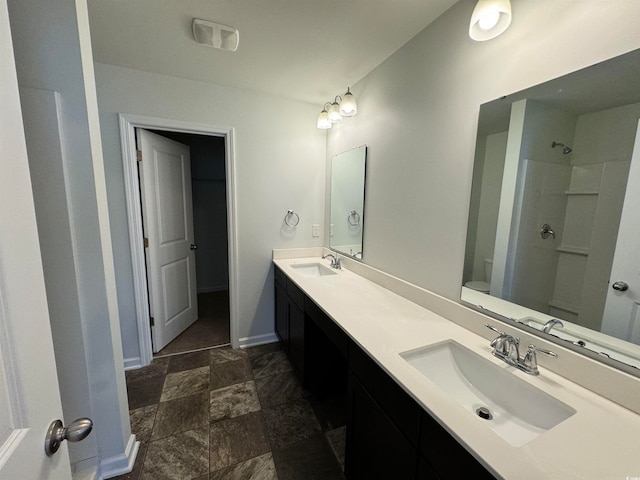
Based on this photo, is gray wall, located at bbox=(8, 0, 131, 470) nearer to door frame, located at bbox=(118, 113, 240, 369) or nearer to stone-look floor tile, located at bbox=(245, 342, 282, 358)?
door frame, located at bbox=(118, 113, 240, 369)

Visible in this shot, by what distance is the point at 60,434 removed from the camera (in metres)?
0.54

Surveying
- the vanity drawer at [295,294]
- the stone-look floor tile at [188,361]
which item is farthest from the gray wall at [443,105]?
the stone-look floor tile at [188,361]

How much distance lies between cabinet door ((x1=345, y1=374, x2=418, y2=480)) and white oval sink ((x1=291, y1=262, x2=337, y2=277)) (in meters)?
1.24

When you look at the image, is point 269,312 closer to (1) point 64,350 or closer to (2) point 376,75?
(1) point 64,350

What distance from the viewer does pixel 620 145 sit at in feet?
2.72

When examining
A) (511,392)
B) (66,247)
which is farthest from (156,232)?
(511,392)

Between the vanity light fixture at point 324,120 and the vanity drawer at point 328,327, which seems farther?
the vanity light fixture at point 324,120

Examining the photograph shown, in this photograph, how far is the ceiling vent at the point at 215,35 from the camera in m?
1.45

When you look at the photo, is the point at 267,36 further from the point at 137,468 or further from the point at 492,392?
the point at 137,468

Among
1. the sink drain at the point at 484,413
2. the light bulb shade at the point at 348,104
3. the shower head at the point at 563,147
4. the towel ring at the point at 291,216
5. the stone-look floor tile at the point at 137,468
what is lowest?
the stone-look floor tile at the point at 137,468

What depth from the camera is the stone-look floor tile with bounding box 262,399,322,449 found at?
1591 millimetres

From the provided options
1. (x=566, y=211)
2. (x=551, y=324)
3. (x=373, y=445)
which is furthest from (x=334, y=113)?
(x=373, y=445)

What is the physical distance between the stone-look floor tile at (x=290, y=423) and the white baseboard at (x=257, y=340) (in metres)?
0.88

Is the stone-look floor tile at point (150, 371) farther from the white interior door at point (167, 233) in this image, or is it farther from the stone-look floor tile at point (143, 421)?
the stone-look floor tile at point (143, 421)
